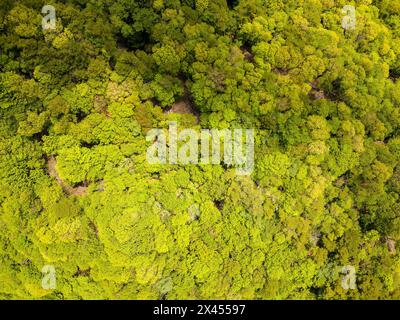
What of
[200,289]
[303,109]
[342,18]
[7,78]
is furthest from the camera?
[342,18]

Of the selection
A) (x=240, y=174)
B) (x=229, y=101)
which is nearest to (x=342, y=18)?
(x=229, y=101)

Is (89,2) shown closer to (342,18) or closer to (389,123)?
(342,18)

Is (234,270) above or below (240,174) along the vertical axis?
below

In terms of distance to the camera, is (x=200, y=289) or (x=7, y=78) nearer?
(x=7, y=78)

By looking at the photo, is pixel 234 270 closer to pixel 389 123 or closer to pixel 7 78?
pixel 389 123

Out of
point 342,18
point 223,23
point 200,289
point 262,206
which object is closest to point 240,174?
point 262,206

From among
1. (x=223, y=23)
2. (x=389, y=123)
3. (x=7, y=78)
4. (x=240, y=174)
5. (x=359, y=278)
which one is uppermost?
(x=223, y=23)

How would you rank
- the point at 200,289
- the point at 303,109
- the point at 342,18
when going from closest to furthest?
the point at 200,289 < the point at 303,109 < the point at 342,18
